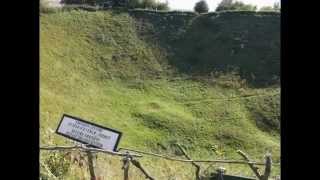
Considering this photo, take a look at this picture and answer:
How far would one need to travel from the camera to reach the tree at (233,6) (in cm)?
1610

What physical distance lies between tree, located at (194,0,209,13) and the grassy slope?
2.05 meters

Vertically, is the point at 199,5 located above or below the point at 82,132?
above

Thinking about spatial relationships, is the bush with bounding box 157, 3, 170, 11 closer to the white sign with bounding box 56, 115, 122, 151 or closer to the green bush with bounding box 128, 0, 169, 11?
the green bush with bounding box 128, 0, 169, 11

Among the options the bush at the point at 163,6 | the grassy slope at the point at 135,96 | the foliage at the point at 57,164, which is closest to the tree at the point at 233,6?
the bush at the point at 163,6

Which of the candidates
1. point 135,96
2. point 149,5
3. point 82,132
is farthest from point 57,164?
point 149,5

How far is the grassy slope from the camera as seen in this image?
1070 cm

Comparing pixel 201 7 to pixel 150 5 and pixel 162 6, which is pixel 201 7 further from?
pixel 150 5

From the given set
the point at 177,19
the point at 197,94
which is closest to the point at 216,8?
the point at 177,19

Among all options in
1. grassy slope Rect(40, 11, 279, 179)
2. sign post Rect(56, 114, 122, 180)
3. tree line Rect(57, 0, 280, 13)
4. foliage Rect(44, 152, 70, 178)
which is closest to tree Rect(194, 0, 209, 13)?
tree line Rect(57, 0, 280, 13)

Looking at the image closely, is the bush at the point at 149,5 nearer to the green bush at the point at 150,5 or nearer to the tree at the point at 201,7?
the green bush at the point at 150,5

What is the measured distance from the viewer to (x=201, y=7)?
16.5 meters

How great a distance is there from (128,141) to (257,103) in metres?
3.57

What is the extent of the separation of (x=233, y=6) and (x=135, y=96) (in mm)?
4974
